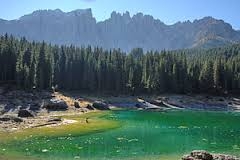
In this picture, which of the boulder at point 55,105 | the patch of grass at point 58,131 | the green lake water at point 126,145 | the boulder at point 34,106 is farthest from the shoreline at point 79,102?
the green lake water at point 126,145

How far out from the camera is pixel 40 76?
14900 cm

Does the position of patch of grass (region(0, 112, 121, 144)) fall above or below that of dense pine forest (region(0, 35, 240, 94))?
below

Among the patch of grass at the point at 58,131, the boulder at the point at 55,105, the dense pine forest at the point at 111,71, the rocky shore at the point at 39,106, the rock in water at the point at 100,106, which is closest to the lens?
the patch of grass at the point at 58,131

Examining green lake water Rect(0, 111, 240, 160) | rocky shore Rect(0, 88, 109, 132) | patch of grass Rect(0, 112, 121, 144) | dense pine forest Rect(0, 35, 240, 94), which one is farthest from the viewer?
dense pine forest Rect(0, 35, 240, 94)

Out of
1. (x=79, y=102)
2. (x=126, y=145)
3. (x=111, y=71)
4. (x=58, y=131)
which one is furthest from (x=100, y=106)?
(x=126, y=145)

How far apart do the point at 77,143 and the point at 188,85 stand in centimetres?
12753

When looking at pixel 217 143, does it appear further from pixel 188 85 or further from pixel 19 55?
pixel 188 85

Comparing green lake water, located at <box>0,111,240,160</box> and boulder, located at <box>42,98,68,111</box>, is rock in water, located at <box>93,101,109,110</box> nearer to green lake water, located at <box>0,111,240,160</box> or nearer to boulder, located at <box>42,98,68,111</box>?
boulder, located at <box>42,98,68,111</box>

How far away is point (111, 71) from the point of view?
17500 centimetres

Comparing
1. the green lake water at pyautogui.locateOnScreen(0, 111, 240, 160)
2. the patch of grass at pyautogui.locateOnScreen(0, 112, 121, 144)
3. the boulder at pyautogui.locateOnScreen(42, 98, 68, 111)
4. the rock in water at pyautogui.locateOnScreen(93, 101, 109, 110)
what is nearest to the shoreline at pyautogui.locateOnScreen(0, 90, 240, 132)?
the boulder at pyautogui.locateOnScreen(42, 98, 68, 111)

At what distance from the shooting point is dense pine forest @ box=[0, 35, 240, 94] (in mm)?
153375

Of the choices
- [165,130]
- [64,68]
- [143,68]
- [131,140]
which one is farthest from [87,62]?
[131,140]

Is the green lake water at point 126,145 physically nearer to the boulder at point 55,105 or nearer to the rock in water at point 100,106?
the boulder at point 55,105

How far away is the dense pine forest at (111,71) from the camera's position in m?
153
